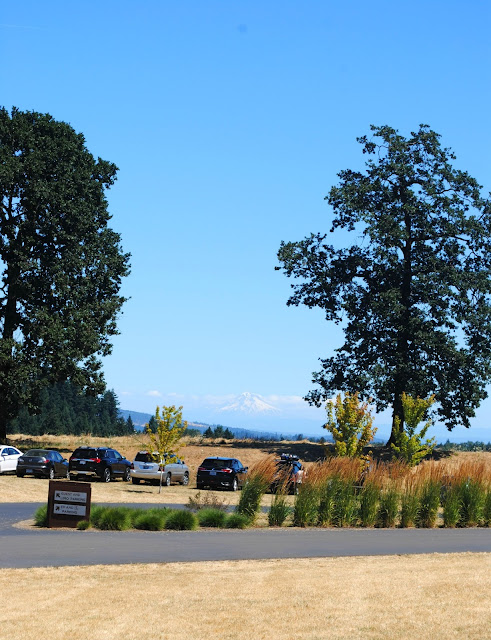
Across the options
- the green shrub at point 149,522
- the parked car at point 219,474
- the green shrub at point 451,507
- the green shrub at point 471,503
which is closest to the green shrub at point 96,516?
the green shrub at point 149,522

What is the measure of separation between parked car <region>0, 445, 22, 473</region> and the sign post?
20.8 metres

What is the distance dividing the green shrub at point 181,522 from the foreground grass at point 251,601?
5118mm

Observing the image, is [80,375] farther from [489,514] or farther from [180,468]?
[489,514]

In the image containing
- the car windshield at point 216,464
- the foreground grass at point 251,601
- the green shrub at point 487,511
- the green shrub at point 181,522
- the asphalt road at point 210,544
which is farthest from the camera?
the car windshield at point 216,464

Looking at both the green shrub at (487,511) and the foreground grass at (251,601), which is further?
the green shrub at (487,511)

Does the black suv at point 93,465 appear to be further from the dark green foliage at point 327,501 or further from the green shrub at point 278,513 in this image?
the dark green foliage at point 327,501

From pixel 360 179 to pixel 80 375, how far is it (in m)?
20.4

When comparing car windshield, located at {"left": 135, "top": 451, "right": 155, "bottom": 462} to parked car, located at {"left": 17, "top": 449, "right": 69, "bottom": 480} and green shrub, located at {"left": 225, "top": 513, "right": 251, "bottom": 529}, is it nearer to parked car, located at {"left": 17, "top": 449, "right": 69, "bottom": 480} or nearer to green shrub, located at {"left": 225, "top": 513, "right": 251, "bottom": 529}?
parked car, located at {"left": 17, "top": 449, "right": 69, "bottom": 480}

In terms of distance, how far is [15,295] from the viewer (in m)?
47.4

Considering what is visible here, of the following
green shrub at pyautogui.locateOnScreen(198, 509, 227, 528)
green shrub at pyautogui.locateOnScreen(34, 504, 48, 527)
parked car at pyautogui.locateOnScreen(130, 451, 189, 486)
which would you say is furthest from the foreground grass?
parked car at pyautogui.locateOnScreen(130, 451, 189, 486)

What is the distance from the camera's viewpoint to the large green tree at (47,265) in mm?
46625

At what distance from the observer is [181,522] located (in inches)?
814

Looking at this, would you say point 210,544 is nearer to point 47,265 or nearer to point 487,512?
point 487,512

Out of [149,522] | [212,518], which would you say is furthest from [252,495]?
[149,522]
